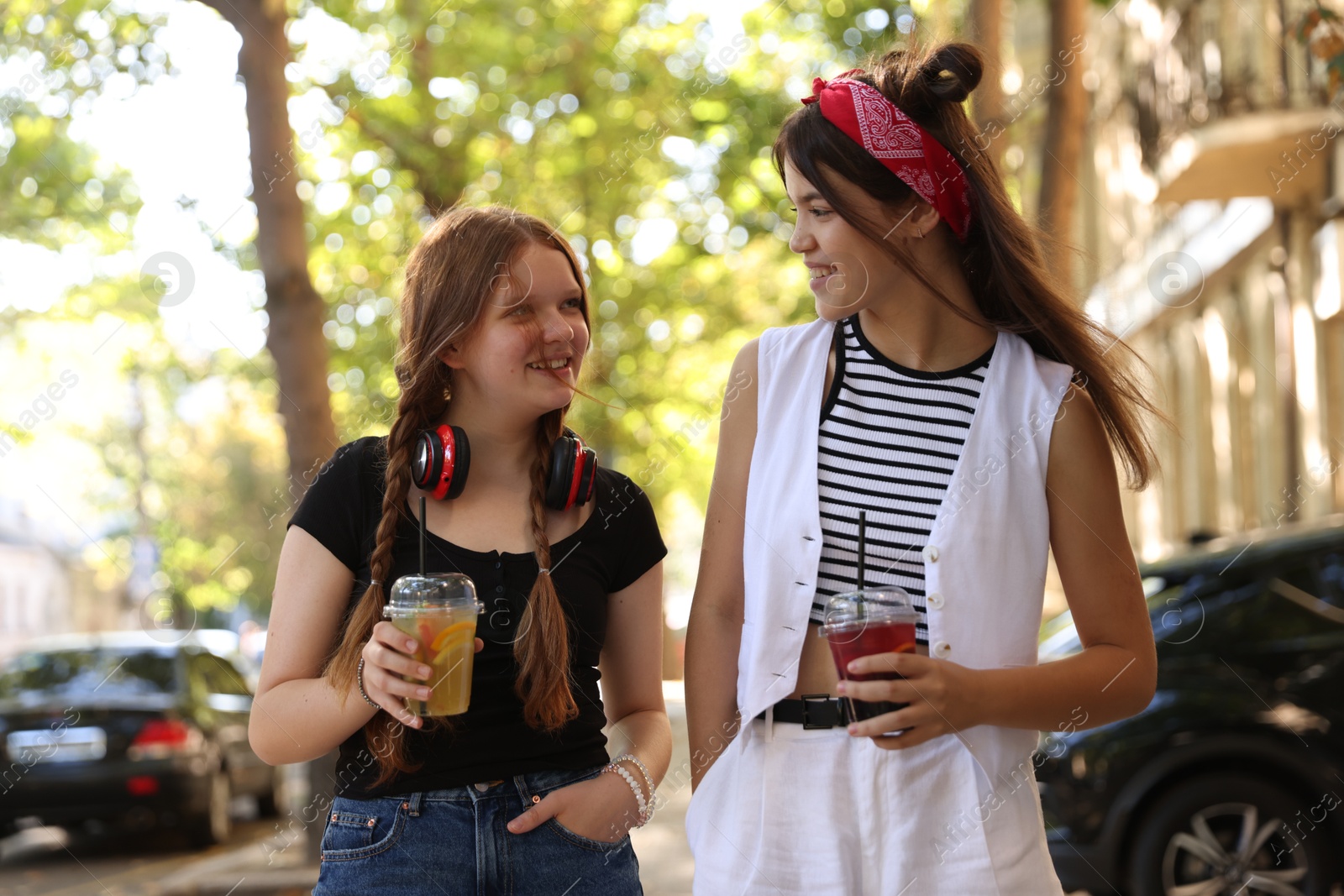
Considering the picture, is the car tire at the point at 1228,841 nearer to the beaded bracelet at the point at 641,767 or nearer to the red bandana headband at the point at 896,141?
the beaded bracelet at the point at 641,767

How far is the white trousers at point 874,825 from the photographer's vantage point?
7.11 feet

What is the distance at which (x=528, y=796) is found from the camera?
239 centimetres

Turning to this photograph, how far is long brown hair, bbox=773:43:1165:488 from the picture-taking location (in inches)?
95.1

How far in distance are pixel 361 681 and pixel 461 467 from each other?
44 cm

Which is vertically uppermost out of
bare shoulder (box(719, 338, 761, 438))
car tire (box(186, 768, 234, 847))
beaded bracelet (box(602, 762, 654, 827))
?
bare shoulder (box(719, 338, 761, 438))

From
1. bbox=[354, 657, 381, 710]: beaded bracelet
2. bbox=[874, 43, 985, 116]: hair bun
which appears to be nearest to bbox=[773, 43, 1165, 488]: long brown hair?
bbox=[874, 43, 985, 116]: hair bun

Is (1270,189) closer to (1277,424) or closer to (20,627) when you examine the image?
(1277,424)

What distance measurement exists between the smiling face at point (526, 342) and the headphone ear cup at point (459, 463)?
0.38 feet

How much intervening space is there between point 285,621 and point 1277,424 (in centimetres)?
1222

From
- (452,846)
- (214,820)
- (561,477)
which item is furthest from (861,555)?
(214,820)

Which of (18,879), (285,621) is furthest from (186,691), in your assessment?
(285,621)

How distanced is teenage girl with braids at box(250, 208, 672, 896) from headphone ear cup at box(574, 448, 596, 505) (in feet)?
0.16

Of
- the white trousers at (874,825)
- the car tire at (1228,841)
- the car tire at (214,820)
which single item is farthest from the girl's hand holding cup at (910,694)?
the car tire at (214,820)

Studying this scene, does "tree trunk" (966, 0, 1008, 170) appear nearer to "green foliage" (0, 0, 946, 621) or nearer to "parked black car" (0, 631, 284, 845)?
"green foliage" (0, 0, 946, 621)
